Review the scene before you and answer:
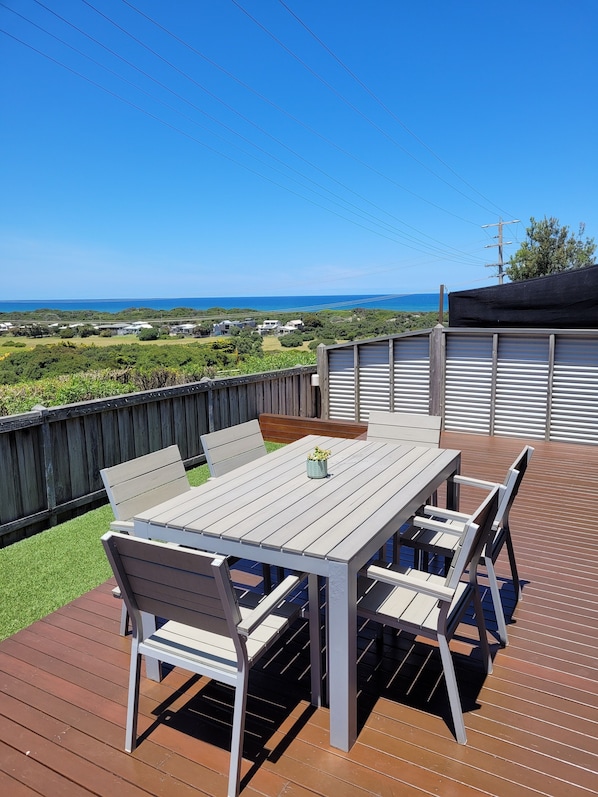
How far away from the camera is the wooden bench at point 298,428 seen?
256 inches

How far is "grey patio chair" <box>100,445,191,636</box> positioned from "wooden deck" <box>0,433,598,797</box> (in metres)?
0.43

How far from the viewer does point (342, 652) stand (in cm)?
175

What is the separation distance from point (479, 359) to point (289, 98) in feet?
53.7

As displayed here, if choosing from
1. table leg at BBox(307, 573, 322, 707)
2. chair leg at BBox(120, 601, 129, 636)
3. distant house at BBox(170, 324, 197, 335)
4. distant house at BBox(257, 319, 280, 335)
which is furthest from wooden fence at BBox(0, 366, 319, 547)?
distant house at BBox(257, 319, 280, 335)

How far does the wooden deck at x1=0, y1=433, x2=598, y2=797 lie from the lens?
1.67 meters

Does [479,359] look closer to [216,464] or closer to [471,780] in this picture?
[216,464]

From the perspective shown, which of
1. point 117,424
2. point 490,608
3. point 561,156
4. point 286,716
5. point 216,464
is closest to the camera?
point 286,716

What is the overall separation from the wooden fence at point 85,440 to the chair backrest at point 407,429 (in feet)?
8.33

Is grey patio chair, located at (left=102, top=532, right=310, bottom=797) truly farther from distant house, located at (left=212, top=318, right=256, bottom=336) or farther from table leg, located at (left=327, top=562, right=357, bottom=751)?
distant house, located at (left=212, top=318, right=256, bottom=336)

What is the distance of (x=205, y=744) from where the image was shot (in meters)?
1.84

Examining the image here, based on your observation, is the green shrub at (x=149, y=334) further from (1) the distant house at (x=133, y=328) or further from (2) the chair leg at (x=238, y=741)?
(2) the chair leg at (x=238, y=741)

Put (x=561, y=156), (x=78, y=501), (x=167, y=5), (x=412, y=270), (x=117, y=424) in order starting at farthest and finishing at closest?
(x=412, y=270) < (x=561, y=156) < (x=167, y=5) < (x=117, y=424) < (x=78, y=501)

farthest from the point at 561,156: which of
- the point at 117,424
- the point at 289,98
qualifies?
the point at 117,424

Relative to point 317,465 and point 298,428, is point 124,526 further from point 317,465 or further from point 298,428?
point 298,428
